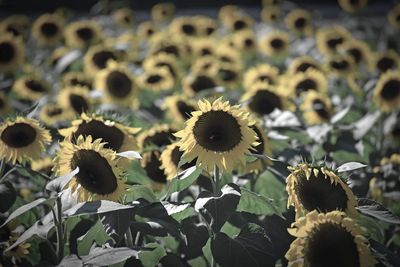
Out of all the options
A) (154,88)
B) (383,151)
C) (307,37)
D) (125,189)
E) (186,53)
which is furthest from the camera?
(307,37)

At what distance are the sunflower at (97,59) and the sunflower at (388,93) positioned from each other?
2336mm

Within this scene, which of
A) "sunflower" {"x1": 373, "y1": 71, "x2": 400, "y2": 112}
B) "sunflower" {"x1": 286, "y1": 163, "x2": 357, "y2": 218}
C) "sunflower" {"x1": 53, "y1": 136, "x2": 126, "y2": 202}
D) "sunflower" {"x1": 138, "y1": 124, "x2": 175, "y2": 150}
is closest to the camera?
"sunflower" {"x1": 286, "y1": 163, "x2": 357, "y2": 218}

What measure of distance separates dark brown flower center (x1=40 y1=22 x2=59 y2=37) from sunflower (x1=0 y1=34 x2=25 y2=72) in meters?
0.77

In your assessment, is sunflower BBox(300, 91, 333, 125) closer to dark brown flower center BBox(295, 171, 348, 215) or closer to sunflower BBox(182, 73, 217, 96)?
sunflower BBox(182, 73, 217, 96)

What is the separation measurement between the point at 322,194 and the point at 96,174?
91 centimetres

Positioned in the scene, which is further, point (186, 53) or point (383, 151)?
point (186, 53)

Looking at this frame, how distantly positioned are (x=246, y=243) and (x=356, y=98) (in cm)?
335

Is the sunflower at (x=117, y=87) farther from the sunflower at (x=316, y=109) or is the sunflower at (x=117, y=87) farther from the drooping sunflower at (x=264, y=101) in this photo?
the sunflower at (x=316, y=109)

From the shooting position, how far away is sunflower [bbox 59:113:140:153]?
2.72 m

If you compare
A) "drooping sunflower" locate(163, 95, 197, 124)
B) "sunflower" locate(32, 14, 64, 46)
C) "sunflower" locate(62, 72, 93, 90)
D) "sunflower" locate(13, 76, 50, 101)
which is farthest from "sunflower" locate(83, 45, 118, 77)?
"drooping sunflower" locate(163, 95, 197, 124)

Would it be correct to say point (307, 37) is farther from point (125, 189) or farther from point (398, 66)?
point (125, 189)

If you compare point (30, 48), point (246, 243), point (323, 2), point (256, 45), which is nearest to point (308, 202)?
point (246, 243)

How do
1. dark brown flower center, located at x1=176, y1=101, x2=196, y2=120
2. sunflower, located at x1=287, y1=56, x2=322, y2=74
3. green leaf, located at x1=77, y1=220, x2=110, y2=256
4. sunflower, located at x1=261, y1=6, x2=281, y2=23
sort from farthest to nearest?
sunflower, located at x1=261, y1=6, x2=281, y2=23, sunflower, located at x1=287, y1=56, x2=322, y2=74, dark brown flower center, located at x1=176, y1=101, x2=196, y2=120, green leaf, located at x1=77, y1=220, x2=110, y2=256

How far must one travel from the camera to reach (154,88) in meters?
5.05
